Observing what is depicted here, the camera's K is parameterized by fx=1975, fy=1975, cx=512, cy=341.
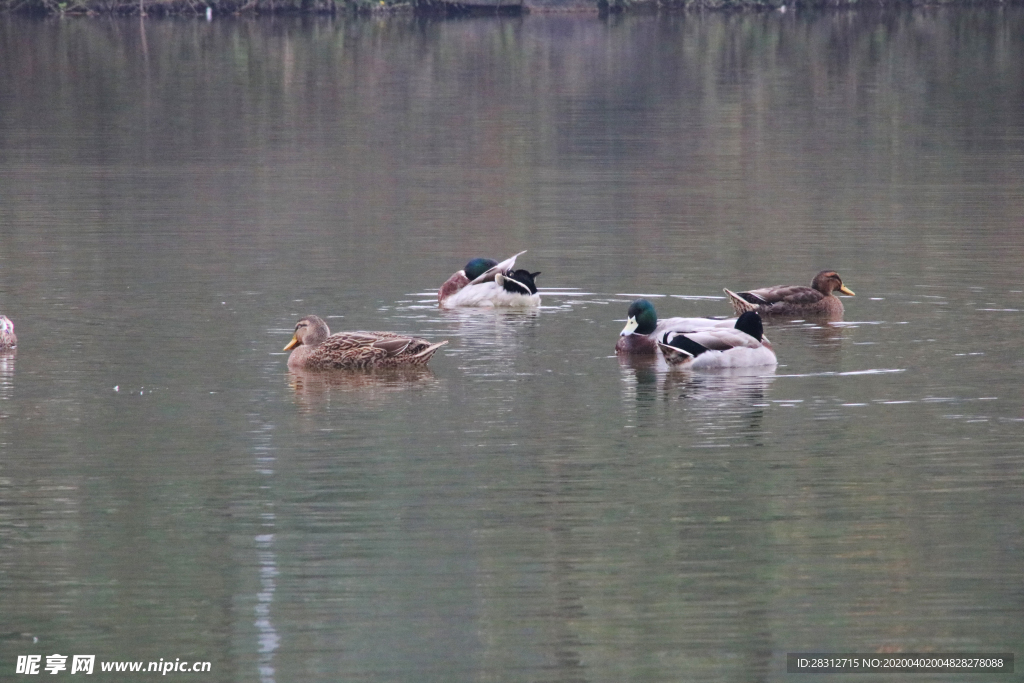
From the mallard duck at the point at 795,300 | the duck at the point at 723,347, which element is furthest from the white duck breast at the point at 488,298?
the duck at the point at 723,347

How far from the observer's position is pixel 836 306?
15672mm

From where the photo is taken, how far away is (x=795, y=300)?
15.5m

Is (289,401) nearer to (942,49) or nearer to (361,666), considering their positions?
(361,666)

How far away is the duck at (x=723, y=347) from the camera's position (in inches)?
523

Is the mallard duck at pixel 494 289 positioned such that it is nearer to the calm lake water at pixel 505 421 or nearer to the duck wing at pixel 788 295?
the calm lake water at pixel 505 421

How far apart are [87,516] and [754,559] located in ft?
10.5

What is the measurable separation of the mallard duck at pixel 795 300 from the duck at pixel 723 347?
6.46 ft

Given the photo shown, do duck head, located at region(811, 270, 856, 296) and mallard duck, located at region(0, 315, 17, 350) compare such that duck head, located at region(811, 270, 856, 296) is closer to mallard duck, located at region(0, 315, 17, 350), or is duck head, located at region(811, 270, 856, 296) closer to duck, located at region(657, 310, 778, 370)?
duck, located at region(657, 310, 778, 370)

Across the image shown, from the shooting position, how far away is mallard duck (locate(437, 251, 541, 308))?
1600cm

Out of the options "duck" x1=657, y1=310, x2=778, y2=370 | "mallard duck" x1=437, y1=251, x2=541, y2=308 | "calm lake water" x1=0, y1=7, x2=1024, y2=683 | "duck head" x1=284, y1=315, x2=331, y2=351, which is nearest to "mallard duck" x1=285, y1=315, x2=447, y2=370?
"duck head" x1=284, y1=315, x2=331, y2=351

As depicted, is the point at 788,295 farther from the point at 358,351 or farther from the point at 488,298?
the point at 358,351

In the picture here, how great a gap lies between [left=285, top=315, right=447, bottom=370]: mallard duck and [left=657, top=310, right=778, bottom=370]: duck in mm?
1630

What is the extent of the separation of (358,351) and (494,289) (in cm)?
A: 299

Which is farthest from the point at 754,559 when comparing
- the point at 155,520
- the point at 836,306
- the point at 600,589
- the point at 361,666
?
the point at 836,306
